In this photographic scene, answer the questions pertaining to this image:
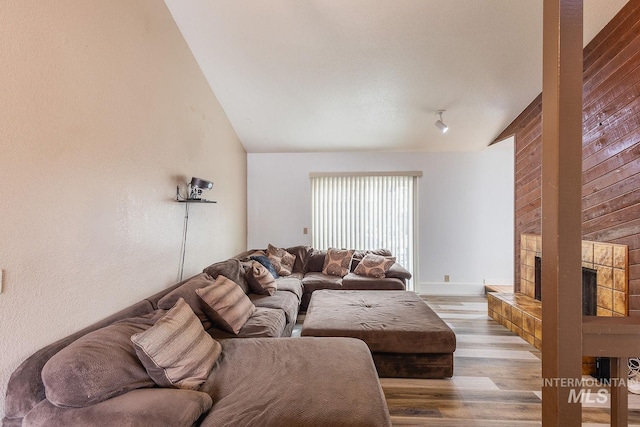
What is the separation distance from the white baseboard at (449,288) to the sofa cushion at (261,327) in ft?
10.2

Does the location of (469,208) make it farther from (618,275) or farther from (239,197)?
(239,197)

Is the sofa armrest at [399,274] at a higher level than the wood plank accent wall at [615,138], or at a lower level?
lower

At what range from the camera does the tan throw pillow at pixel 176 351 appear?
1387 mm

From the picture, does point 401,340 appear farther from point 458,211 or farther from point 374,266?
point 458,211

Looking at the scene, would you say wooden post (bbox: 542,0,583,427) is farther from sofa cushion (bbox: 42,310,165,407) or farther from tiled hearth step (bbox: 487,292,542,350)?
tiled hearth step (bbox: 487,292,542,350)

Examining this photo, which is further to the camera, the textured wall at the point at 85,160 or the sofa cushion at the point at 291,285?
the sofa cushion at the point at 291,285

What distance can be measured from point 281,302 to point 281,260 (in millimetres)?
1544

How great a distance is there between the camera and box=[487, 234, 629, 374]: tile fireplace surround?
7.45 feet

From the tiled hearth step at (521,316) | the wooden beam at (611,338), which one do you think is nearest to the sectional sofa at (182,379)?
the wooden beam at (611,338)

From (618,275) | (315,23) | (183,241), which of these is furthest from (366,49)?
(618,275)

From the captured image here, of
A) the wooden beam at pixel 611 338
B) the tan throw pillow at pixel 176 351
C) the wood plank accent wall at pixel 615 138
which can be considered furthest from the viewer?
the wood plank accent wall at pixel 615 138

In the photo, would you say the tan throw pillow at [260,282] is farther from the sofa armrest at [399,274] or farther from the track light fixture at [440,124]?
the track light fixture at [440,124]

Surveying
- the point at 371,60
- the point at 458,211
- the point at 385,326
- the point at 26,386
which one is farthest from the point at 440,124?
the point at 26,386

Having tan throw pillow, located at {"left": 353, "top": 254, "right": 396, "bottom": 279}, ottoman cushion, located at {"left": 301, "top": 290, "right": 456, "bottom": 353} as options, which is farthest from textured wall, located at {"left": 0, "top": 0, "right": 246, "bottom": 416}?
tan throw pillow, located at {"left": 353, "top": 254, "right": 396, "bottom": 279}
